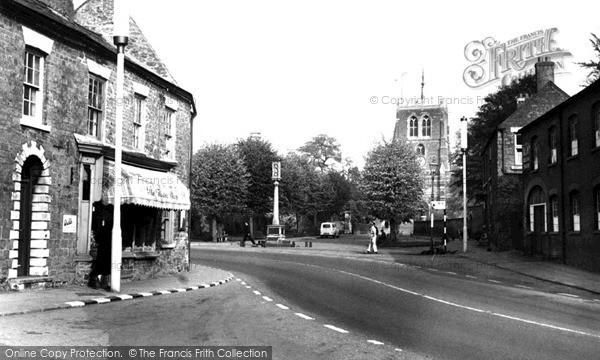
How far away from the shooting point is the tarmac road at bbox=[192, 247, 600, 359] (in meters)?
9.13

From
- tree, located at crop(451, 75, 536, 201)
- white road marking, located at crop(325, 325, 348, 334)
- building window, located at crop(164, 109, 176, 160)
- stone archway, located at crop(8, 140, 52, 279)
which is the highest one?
tree, located at crop(451, 75, 536, 201)

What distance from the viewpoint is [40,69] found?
1587 cm

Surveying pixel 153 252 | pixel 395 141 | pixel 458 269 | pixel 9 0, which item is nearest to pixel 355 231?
pixel 395 141

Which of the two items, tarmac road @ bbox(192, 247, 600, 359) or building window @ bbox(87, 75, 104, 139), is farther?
building window @ bbox(87, 75, 104, 139)

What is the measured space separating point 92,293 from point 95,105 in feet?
19.7

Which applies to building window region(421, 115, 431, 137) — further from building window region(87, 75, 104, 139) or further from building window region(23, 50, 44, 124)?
building window region(23, 50, 44, 124)

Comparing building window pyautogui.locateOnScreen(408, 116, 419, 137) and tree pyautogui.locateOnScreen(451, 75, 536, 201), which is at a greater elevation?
building window pyautogui.locateOnScreen(408, 116, 419, 137)

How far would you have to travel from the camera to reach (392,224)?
55.6 meters

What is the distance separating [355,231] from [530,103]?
6729 centimetres

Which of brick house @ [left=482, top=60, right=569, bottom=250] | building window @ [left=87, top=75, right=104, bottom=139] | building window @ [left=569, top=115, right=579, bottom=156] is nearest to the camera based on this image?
building window @ [left=87, top=75, right=104, bottom=139]

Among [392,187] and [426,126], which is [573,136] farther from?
[426,126]

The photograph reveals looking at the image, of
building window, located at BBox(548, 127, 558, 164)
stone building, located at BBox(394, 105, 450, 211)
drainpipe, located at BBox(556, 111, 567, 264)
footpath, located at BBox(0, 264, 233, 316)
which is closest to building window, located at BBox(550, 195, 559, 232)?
drainpipe, located at BBox(556, 111, 567, 264)

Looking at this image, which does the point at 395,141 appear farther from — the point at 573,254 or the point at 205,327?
the point at 205,327

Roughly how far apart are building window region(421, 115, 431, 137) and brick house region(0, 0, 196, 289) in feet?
325
